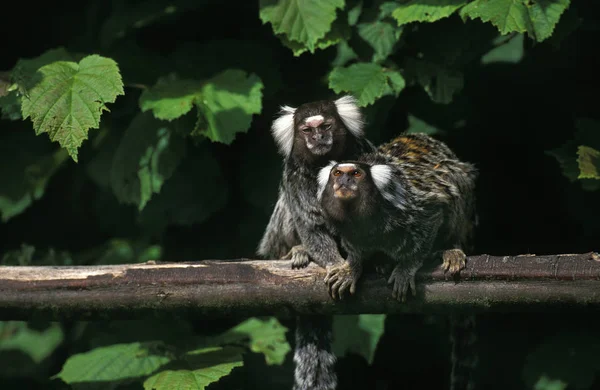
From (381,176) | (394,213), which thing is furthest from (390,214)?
(381,176)

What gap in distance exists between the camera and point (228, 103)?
14.4ft

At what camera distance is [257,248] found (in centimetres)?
505

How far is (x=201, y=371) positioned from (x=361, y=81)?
1.67 metres

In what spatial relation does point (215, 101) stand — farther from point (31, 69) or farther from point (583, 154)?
point (583, 154)

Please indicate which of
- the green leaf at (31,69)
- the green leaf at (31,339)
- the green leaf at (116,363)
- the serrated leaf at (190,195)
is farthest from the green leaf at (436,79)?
the green leaf at (31,339)

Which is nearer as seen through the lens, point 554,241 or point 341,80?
point 341,80

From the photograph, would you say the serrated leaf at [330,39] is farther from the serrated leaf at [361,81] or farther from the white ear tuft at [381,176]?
the white ear tuft at [381,176]

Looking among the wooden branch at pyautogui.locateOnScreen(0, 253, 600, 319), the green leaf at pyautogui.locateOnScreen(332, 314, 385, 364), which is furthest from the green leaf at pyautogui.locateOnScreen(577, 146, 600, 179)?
the green leaf at pyautogui.locateOnScreen(332, 314, 385, 364)

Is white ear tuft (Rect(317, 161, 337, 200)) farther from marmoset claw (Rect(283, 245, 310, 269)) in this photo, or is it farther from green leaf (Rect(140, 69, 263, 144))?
green leaf (Rect(140, 69, 263, 144))

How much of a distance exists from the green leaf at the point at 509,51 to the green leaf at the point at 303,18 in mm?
1135

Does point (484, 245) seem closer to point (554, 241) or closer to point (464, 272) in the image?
point (554, 241)

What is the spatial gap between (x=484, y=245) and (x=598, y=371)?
114 centimetres

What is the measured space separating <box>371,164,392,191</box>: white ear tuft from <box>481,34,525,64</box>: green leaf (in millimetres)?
1512

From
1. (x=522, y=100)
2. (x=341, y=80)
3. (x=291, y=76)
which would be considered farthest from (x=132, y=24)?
(x=522, y=100)
